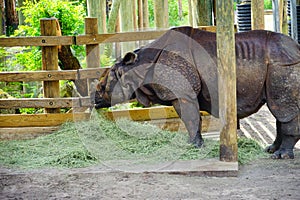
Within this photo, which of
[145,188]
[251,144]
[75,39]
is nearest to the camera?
[145,188]

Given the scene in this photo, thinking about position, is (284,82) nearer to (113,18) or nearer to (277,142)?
(277,142)

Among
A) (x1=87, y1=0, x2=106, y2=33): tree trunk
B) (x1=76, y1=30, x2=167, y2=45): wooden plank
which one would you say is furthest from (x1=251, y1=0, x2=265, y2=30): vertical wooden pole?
(x1=87, y1=0, x2=106, y2=33): tree trunk

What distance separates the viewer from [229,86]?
7.81 m

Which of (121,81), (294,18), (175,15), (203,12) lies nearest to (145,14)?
(294,18)

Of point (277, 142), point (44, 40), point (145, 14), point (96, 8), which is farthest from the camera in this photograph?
point (145, 14)

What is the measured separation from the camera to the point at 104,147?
9.13m

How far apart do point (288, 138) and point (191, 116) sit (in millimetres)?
1223

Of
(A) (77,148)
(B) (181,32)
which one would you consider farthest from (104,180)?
(B) (181,32)

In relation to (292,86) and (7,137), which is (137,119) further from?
(292,86)

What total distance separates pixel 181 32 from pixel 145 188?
8.18 feet

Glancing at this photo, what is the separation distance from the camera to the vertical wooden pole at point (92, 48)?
409 inches

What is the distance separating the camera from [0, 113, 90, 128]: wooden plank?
1038 cm

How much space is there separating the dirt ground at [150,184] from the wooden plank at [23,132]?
7.15 feet

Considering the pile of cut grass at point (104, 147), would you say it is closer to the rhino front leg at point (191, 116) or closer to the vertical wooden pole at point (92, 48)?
the rhino front leg at point (191, 116)
